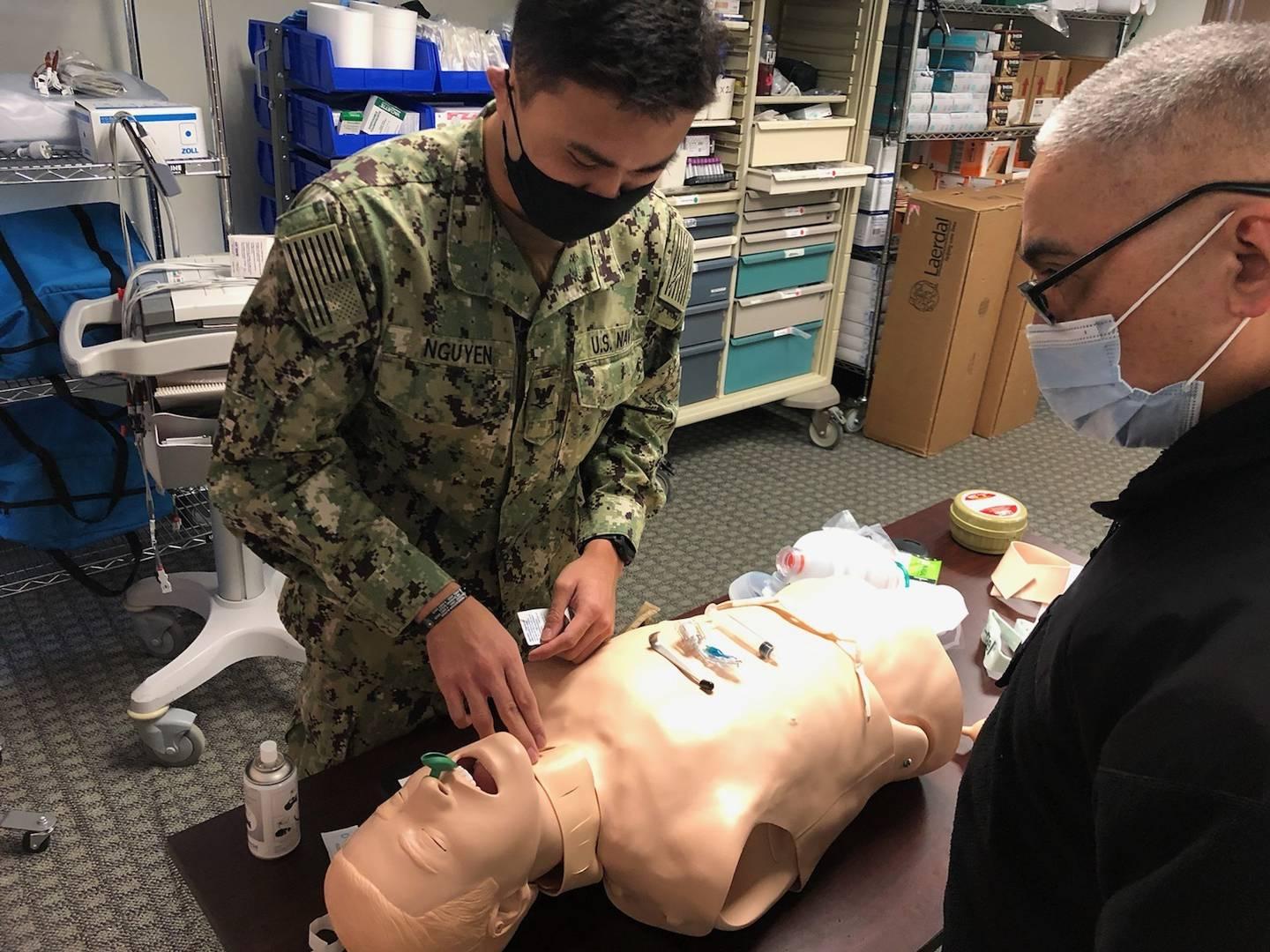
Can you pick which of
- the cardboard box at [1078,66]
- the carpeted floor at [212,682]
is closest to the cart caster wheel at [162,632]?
the carpeted floor at [212,682]

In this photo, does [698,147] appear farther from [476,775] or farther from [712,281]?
[476,775]

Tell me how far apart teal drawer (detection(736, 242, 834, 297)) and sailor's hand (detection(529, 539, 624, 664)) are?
2.27 metres

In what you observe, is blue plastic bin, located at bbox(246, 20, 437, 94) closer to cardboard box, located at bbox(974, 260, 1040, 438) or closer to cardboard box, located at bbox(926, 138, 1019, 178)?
cardboard box, located at bbox(974, 260, 1040, 438)

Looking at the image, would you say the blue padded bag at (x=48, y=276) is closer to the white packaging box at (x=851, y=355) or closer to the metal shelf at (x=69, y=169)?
the metal shelf at (x=69, y=169)

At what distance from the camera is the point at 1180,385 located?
71cm

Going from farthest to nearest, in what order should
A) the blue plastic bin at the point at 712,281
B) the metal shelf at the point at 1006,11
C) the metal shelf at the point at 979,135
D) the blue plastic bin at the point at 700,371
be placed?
1. the metal shelf at the point at 979,135
2. the metal shelf at the point at 1006,11
3. the blue plastic bin at the point at 700,371
4. the blue plastic bin at the point at 712,281

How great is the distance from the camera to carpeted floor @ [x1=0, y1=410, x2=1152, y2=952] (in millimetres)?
1675

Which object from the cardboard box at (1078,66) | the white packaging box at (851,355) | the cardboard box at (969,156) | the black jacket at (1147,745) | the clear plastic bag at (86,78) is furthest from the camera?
the cardboard box at (1078,66)

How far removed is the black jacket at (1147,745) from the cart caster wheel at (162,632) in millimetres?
1981

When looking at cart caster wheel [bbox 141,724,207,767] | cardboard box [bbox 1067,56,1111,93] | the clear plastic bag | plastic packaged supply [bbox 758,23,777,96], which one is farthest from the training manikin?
cardboard box [bbox 1067,56,1111,93]

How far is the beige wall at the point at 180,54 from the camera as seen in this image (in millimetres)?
2258

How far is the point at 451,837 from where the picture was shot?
82 centimetres

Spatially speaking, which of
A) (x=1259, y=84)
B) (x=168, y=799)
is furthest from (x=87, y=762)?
(x=1259, y=84)

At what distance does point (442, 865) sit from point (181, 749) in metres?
1.40
